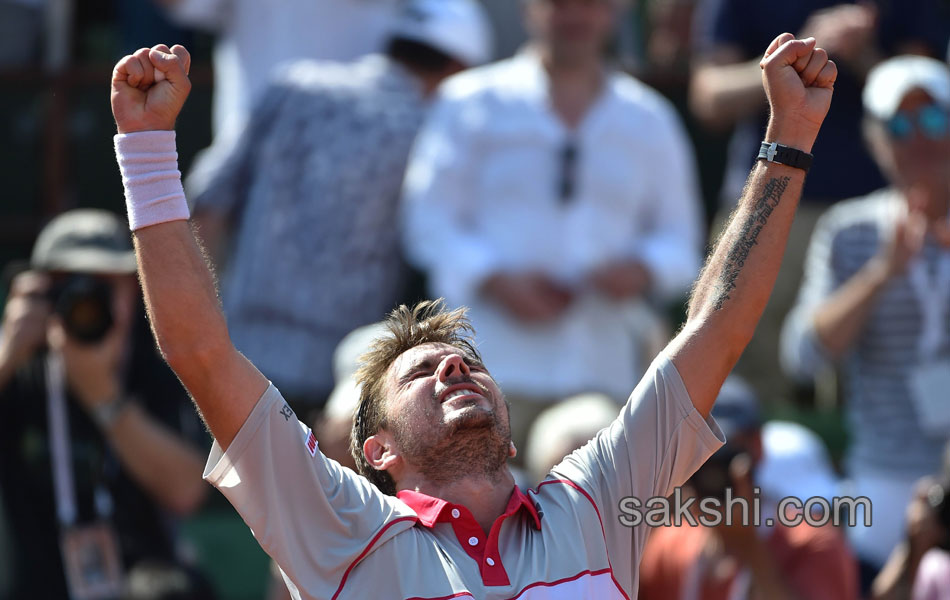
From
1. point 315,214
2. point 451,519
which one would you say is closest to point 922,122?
point 315,214

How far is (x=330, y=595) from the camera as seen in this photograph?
115 inches

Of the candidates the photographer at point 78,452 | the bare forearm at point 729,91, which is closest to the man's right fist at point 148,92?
the photographer at point 78,452

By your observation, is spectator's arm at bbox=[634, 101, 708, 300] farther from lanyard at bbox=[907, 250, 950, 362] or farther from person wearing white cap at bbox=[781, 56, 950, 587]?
lanyard at bbox=[907, 250, 950, 362]

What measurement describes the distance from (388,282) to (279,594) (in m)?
1.58

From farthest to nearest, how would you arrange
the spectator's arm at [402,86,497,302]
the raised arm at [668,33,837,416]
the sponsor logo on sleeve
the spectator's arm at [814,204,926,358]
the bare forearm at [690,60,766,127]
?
the bare forearm at [690,60,766,127], the spectator's arm at [402,86,497,302], the spectator's arm at [814,204,926,358], the raised arm at [668,33,837,416], the sponsor logo on sleeve

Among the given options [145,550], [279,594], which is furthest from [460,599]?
[145,550]

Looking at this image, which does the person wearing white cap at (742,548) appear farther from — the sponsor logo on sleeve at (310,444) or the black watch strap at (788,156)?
the sponsor logo on sleeve at (310,444)

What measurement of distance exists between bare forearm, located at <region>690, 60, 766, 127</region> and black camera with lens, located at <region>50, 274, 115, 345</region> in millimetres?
2637

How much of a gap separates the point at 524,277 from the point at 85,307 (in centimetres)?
151

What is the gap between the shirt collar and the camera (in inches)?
120

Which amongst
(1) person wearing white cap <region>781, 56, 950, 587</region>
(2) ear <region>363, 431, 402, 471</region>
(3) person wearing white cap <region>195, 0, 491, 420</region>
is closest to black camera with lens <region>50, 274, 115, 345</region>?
(3) person wearing white cap <region>195, 0, 491, 420</region>

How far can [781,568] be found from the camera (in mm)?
4641

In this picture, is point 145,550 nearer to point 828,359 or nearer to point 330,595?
point 330,595

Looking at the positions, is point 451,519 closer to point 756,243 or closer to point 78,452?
point 756,243
